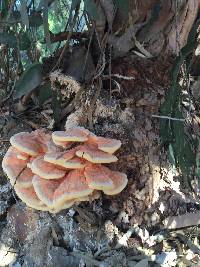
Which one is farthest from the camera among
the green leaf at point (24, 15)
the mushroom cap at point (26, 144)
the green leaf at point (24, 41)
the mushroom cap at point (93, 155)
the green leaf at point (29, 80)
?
the green leaf at point (24, 41)

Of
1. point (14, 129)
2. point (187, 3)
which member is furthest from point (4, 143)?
point (187, 3)

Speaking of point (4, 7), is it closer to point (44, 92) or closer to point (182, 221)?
point (44, 92)

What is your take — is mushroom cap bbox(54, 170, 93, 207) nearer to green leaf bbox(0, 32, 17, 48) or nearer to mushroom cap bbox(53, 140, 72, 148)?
mushroom cap bbox(53, 140, 72, 148)

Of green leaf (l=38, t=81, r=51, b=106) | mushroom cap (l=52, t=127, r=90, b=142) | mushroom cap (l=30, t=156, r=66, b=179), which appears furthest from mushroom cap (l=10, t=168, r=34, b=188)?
green leaf (l=38, t=81, r=51, b=106)

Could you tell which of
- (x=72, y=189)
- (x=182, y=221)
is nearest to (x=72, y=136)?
(x=72, y=189)

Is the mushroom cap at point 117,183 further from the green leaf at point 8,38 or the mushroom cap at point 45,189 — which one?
the green leaf at point 8,38

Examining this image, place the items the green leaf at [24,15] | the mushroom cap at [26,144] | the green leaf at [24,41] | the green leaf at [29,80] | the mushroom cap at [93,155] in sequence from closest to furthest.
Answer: the green leaf at [24,15]
the mushroom cap at [93,155]
the mushroom cap at [26,144]
the green leaf at [29,80]
the green leaf at [24,41]

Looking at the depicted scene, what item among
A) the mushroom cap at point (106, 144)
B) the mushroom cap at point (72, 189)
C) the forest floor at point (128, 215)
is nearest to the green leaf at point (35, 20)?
the forest floor at point (128, 215)
